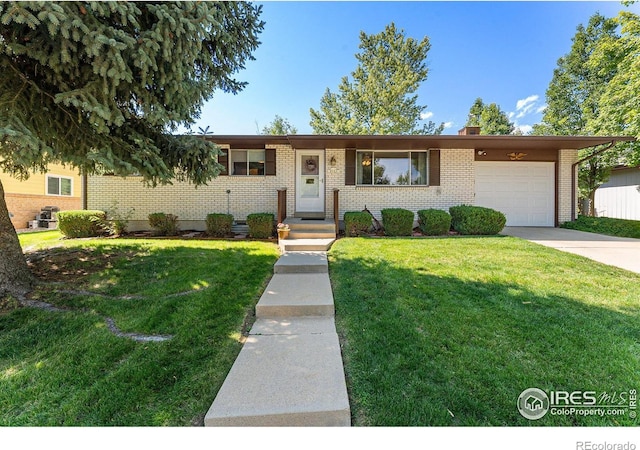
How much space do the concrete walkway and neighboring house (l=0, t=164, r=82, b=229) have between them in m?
12.9

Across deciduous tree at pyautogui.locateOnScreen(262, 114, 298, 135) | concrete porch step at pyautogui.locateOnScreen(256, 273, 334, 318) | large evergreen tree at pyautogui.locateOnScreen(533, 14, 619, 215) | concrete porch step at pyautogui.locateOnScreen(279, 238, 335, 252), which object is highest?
Answer: deciduous tree at pyautogui.locateOnScreen(262, 114, 298, 135)

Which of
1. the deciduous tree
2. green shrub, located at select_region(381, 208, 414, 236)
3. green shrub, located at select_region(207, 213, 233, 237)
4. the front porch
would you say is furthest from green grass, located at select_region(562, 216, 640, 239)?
the deciduous tree

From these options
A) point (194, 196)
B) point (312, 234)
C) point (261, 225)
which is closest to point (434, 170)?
point (312, 234)

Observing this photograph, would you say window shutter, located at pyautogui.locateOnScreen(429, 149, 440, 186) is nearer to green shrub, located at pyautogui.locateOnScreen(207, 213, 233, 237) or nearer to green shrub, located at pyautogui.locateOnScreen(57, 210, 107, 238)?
green shrub, located at pyautogui.locateOnScreen(207, 213, 233, 237)

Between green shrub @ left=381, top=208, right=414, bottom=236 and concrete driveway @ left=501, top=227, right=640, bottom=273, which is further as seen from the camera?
green shrub @ left=381, top=208, right=414, bottom=236

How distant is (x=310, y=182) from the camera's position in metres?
9.38

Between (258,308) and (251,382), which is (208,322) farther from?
(251,382)

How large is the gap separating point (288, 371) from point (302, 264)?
2.69 metres

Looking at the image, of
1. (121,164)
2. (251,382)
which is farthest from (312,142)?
(251,382)

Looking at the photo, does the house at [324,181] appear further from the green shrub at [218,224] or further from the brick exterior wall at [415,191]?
the green shrub at [218,224]

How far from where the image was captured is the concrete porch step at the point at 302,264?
15.5 ft

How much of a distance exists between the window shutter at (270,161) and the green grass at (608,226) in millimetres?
10080

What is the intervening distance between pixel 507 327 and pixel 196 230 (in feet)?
28.4

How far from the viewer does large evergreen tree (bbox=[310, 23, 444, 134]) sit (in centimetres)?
1767
